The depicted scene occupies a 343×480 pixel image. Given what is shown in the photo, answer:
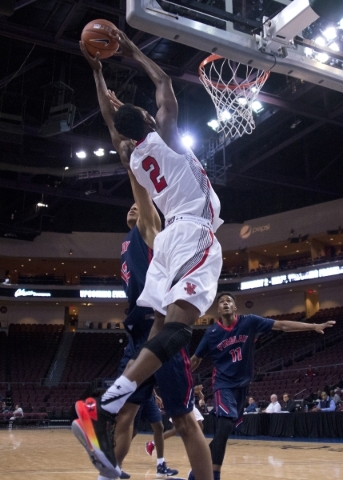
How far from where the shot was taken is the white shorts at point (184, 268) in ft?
9.05

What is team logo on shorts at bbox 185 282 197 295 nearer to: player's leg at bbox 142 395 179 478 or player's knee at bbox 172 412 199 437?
player's knee at bbox 172 412 199 437

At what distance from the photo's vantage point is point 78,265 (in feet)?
116

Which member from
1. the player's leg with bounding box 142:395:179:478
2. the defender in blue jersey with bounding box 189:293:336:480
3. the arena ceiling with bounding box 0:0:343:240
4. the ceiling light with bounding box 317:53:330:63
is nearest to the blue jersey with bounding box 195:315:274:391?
the defender in blue jersey with bounding box 189:293:336:480

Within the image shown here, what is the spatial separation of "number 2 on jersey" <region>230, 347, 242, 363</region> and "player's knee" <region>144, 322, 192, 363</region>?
214 centimetres

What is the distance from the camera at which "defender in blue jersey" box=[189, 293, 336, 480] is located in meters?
4.54

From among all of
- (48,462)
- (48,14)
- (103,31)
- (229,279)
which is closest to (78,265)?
(229,279)

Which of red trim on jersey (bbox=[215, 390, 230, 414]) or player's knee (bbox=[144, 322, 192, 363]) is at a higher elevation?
player's knee (bbox=[144, 322, 192, 363])

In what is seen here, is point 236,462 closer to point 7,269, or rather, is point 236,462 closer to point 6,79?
point 6,79

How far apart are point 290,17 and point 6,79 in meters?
12.3

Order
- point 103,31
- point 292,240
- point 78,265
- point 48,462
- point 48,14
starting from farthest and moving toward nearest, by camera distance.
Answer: point 78,265, point 292,240, point 48,14, point 48,462, point 103,31

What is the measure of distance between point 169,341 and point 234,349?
7.44ft

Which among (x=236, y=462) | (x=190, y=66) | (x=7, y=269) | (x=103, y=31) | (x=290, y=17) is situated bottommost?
(x=236, y=462)

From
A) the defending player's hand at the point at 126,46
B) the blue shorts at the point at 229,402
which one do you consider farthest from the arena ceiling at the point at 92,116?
the blue shorts at the point at 229,402

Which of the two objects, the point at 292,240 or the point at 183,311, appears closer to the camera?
the point at 183,311
